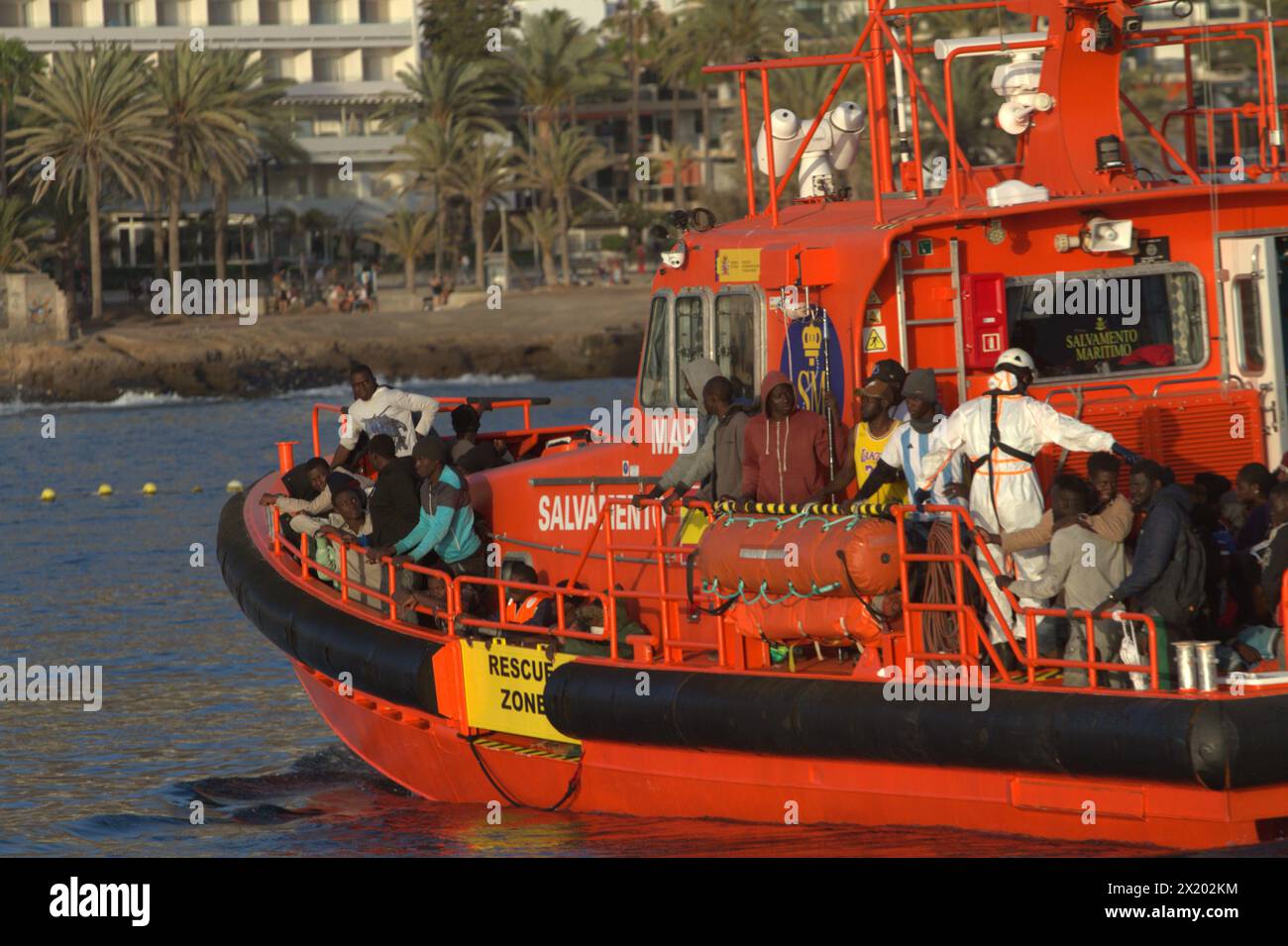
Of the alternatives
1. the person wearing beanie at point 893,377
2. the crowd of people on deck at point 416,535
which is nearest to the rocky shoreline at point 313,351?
the crowd of people on deck at point 416,535

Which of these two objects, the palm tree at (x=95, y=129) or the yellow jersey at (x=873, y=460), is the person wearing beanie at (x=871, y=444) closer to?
the yellow jersey at (x=873, y=460)

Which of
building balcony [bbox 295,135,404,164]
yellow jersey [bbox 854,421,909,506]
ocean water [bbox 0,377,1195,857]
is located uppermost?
building balcony [bbox 295,135,404,164]

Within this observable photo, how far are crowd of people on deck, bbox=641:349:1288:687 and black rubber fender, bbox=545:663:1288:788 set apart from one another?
0.32m

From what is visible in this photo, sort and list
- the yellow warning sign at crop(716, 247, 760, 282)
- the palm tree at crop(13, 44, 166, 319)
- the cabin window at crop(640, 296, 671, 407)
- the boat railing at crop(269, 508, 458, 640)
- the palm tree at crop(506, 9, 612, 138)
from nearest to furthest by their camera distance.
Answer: the yellow warning sign at crop(716, 247, 760, 282) → the boat railing at crop(269, 508, 458, 640) → the cabin window at crop(640, 296, 671, 407) → the palm tree at crop(13, 44, 166, 319) → the palm tree at crop(506, 9, 612, 138)

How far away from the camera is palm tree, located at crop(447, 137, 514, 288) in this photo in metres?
71.6

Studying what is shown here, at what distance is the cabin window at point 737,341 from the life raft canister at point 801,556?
51.3 inches

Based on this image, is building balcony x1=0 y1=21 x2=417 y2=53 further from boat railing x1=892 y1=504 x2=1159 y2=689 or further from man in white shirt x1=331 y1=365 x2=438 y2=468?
boat railing x1=892 y1=504 x2=1159 y2=689

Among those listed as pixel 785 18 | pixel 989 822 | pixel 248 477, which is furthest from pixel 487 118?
pixel 989 822

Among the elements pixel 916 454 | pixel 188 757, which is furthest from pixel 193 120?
pixel 916 454

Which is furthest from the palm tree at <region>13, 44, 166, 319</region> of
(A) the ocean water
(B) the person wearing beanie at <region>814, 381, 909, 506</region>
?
(B) the person wearing beanie at <region>814, 381, 909, 506</region>

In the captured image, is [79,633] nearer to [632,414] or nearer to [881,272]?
[632,414]

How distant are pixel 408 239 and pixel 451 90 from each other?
693 centimetres

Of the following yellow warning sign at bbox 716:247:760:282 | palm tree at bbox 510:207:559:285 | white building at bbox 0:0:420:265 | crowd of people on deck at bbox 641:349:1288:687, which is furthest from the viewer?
white building at bbox 0:0:420:265

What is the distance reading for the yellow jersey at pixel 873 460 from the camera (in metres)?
9.88
